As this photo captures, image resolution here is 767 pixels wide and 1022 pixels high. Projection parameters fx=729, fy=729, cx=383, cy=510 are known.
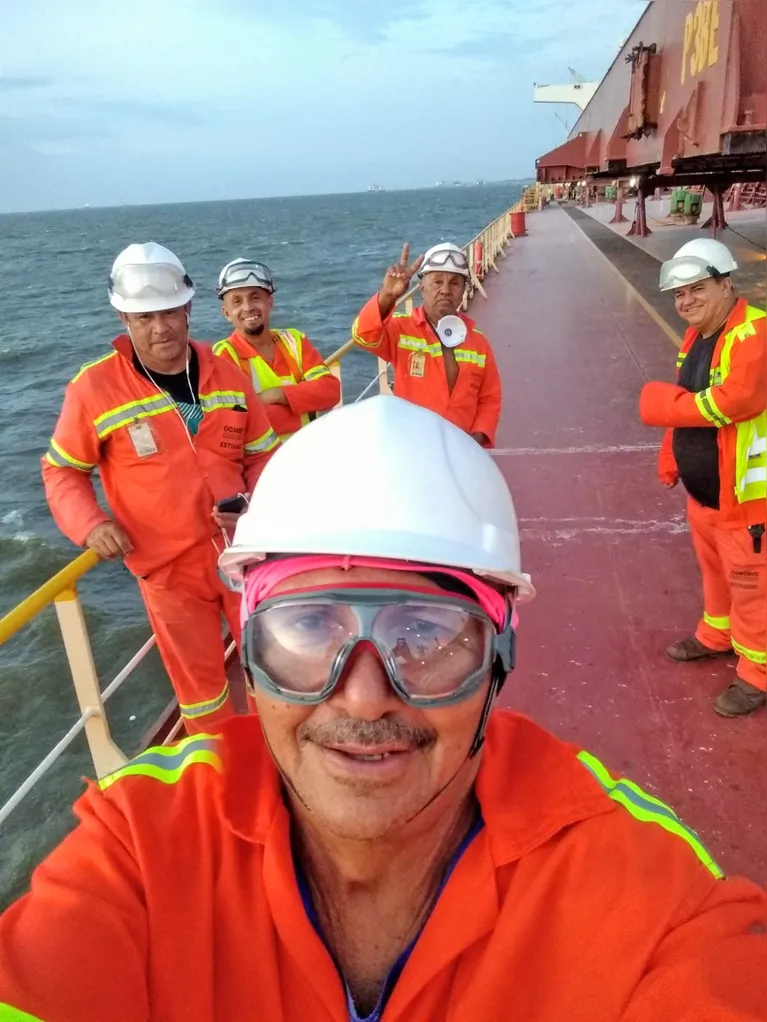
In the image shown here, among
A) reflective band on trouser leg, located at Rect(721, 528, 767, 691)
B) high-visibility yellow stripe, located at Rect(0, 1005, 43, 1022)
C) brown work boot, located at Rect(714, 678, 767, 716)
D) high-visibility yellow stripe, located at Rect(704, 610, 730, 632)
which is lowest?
brown work boot, located at Rect(714, 678, 767, 716)

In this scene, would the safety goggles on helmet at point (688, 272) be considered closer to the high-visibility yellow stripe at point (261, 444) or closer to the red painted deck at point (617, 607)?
the red painted deck at point (617, 607)

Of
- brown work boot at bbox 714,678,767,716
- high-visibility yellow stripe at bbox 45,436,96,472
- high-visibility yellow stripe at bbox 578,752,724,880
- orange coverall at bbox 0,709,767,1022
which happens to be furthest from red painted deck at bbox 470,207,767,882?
high-visibility yellow stripe at bbox 45,436,96,472

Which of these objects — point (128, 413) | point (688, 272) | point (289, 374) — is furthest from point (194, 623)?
point (688, 272)

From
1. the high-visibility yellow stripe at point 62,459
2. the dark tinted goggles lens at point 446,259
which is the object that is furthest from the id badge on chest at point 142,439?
the dark tinted goggles lens at point 446,259

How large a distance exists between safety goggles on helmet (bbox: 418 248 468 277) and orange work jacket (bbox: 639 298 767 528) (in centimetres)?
168

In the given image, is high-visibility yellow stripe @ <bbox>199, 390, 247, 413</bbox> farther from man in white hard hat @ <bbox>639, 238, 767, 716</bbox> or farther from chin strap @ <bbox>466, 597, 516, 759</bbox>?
chin strap @ <bbox>466, 597, 516, 759</bbox>

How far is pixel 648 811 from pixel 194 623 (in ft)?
7.83

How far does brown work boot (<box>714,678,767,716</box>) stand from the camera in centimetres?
323

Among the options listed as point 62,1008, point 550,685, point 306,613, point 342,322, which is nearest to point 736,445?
point 550,685

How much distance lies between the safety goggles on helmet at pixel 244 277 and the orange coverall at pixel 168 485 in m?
0.88

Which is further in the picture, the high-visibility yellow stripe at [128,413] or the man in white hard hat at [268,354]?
the man in white hard hat at [268,354]

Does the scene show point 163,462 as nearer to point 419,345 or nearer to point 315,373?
point 315,373

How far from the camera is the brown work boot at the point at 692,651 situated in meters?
3.63

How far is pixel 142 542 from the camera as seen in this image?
124 inches
